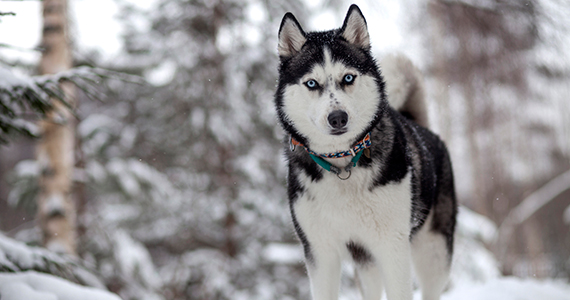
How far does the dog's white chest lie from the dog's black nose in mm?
355

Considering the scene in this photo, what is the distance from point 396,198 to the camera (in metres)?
1.99

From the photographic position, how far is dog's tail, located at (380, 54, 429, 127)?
2875 mm

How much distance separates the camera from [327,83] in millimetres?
1962

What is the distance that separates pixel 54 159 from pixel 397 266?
4.09 meters

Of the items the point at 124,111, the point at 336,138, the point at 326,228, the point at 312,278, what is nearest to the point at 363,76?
the point at 336,138

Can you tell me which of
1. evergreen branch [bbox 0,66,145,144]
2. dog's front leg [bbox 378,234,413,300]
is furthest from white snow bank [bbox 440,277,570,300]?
evergreen branch [bbox 0,66,145,144]

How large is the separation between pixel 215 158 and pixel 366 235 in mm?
5568

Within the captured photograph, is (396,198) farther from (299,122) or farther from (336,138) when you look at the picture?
(299,122)

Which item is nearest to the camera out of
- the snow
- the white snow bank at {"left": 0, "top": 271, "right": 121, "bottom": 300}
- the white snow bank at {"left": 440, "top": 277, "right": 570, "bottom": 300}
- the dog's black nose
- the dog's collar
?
the white snow bank at {"left": 0, "top": 271, "right": 121, "bottom": 300}

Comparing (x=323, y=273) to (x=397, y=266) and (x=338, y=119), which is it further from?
(x=338, y=119)

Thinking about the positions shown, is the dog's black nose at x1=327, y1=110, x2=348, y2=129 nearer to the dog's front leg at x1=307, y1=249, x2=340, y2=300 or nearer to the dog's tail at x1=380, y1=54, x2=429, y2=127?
the dog's front leg at x1=307, y1=249, x2=340, y2=300

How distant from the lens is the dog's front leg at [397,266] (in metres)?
1.98

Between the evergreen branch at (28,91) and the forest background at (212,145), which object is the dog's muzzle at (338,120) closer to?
the evergreen branch at (28,91)

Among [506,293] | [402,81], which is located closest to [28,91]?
[402,81]
